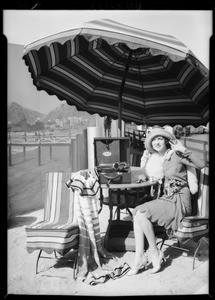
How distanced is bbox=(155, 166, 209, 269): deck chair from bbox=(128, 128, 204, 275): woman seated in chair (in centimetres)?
8

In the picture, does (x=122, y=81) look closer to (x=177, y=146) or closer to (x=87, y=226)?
(x=177, y=146)

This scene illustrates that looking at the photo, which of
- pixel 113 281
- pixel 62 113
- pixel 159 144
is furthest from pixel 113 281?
pixel 62 113

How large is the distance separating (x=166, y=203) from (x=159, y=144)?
698 mm

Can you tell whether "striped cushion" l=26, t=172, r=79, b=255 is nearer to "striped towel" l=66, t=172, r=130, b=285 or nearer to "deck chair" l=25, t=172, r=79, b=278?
"deck chair" l=25, t=172, r=79, b=278

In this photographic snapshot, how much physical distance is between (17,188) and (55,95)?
148 centimetres

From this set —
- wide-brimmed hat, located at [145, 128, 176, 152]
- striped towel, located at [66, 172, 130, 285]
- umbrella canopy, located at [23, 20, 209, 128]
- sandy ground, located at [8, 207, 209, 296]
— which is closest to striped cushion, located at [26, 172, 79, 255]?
striped towel, located at [66, 172, 130, 285]

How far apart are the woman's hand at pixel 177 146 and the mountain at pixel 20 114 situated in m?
1.93

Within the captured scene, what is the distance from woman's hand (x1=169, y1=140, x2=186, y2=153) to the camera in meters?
4.16

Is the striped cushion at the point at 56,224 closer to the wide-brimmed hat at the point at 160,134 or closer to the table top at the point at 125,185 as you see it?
the table top at the point at 125,185

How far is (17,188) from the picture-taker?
5363mm

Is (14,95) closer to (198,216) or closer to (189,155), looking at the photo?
(189,155)

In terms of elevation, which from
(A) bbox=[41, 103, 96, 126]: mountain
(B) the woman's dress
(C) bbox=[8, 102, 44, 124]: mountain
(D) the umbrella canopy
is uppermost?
(D) the umbrella canopy
